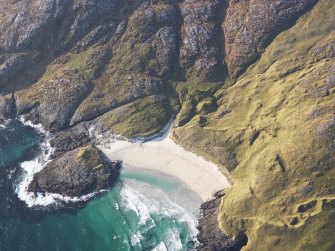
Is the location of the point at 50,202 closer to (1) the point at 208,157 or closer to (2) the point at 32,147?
(2) the point at 32,147

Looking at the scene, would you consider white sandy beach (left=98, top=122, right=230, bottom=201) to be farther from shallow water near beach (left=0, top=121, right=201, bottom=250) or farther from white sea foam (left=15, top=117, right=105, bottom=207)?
white sea foam (left=15, top=117, right=105, bottom=207)

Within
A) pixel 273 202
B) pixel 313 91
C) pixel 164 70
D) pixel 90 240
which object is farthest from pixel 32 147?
pixel 313 91

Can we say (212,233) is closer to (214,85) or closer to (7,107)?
(214,85)

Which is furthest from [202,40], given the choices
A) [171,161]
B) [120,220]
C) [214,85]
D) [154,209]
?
[120,220]

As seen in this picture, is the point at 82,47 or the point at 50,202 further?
the point at 82,47

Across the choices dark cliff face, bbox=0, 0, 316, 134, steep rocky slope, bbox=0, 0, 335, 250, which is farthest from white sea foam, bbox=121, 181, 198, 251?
dark cliff face, bbox=0, 0, 316, 134

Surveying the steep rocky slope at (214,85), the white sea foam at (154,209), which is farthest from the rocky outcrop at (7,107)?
the white sea foam at (154,209)
